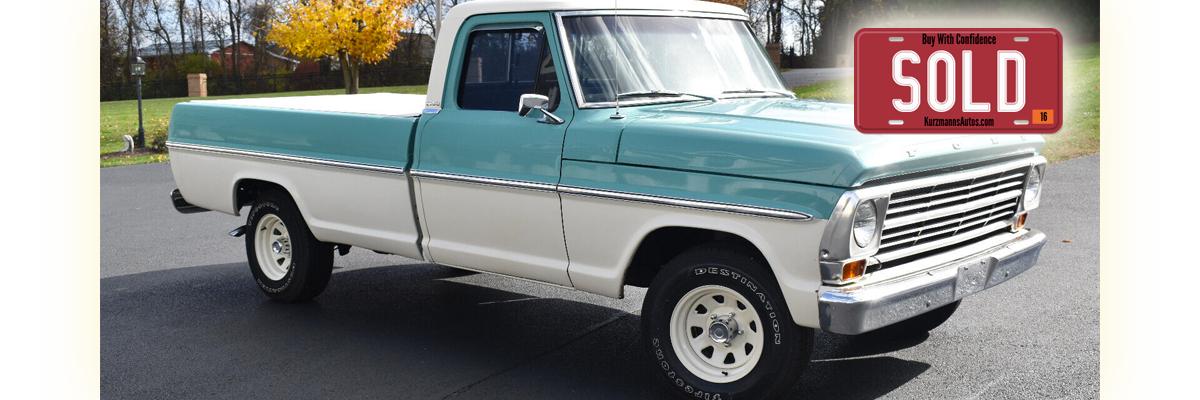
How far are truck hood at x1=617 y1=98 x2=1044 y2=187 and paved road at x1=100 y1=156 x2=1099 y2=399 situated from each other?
1.19 m

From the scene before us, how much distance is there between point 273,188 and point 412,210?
1.68 meters

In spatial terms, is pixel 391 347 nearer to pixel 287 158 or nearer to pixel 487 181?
pixel 487 181

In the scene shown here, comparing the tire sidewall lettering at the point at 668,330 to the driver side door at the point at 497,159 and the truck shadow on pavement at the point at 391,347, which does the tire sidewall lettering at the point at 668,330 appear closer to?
the truck shadow on pavement at the point at 391,347

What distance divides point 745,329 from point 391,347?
7.51 feet

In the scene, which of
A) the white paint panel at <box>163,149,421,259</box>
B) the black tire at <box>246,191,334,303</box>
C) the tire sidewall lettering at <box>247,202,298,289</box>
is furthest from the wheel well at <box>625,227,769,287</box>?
the tire sidewall lettering at <box>247,202,298,289</box>

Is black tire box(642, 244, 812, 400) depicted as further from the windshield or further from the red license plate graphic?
the windshield

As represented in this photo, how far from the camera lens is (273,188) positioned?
23.5ft

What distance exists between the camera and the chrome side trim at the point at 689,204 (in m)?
4.29

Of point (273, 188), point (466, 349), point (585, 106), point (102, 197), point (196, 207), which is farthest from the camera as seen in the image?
point (102, 197)

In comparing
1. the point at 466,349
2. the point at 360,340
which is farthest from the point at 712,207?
the point at 360,340

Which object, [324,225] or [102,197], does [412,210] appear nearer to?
[324,225]

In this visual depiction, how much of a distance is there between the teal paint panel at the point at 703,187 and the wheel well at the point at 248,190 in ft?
10.4

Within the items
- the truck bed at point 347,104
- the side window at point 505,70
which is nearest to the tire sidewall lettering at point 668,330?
the side window at point 505,70

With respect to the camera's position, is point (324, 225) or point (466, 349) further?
point (324, 225)
